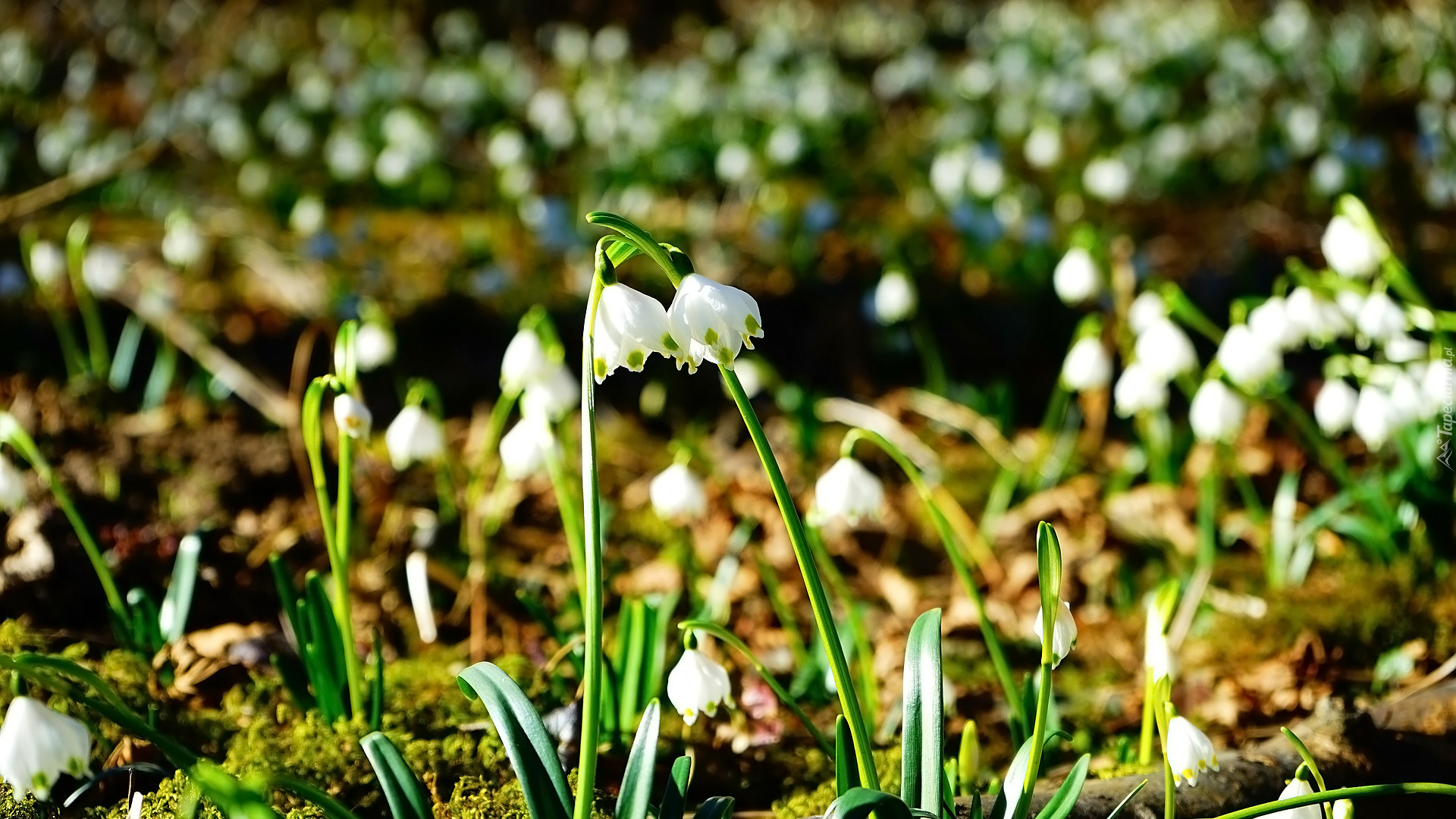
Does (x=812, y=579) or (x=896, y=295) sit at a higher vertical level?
(x=896, y=295)

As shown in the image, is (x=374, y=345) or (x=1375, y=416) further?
(x=374, y=345)

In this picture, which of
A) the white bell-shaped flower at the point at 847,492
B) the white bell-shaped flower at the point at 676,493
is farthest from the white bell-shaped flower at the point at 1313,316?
the white bell-shaped flower at the point at 676,493

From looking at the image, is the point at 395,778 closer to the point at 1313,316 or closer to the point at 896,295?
the point at 1313,316

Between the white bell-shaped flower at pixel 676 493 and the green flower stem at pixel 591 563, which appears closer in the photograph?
the green flower stem at pixel 591 563

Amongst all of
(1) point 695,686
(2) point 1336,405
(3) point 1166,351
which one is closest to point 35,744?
(1) point 695,686

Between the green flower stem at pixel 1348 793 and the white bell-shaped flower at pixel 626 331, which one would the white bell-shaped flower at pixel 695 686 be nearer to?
the white bell-shaped flower at pixel 626 331

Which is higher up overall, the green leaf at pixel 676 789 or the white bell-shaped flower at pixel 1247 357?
the white bell-shaped flower at pixel 1247 357

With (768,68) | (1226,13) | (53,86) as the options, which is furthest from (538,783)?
(1226,13)
